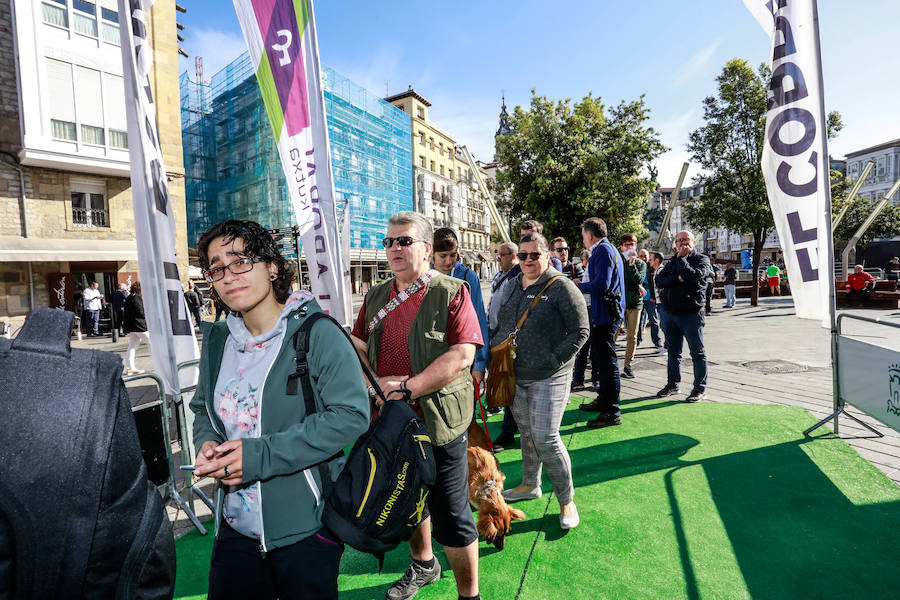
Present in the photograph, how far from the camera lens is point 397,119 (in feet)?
148

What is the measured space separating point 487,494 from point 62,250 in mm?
20904

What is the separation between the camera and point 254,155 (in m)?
31.8

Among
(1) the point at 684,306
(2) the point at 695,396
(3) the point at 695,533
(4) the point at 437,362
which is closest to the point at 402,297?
(4) the point at 437,362

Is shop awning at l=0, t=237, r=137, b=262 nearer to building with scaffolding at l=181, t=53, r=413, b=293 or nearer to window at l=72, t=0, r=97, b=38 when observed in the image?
window at l=72, t=0, r=97, b=38

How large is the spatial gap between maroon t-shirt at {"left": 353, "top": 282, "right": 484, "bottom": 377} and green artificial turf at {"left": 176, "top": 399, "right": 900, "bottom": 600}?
1425 mm

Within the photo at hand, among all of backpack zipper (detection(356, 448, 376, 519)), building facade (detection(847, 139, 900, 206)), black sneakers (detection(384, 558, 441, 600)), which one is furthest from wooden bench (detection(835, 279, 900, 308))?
building facade (detection(847, 139, 900, 206))

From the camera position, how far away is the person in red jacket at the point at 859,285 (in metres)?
15.5

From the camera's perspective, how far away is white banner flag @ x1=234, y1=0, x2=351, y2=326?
13.0ft

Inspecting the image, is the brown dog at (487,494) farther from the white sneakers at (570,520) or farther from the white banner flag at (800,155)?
the white banner flag at (800,155)

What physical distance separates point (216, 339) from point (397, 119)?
47203 mm

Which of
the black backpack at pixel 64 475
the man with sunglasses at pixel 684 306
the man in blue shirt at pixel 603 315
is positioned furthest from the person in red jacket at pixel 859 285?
the black backpack at pixel 64 475

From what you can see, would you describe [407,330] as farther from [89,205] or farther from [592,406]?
[89,205]

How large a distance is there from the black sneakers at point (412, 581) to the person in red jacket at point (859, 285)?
1909cm

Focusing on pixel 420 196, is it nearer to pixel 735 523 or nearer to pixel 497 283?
pixel 497 283
